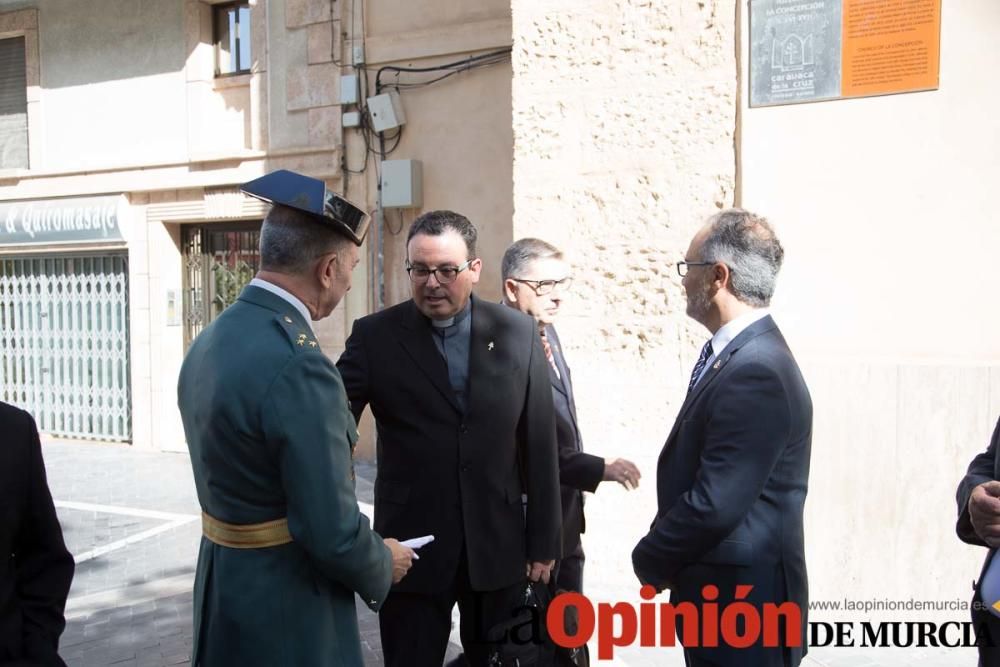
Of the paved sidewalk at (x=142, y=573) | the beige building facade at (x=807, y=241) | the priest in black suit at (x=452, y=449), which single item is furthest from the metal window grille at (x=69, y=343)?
the priest in black suit at (x=452, y=449)

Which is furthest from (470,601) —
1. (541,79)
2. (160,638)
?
(541,79)

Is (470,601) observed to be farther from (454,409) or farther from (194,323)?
(194,323)

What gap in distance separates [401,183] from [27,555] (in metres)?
6.94

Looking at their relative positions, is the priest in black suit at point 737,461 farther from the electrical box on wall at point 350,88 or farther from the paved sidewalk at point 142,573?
the electrical box on wall at point 350,88

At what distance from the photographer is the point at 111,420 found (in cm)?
1105

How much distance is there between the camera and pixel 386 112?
8.91 meters

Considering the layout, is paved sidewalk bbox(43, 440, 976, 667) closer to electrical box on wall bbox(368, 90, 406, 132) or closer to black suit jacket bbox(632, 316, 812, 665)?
black suit jacket bbox(632, 316, 812, 665)

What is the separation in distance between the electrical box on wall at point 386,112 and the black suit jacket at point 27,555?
713 cm

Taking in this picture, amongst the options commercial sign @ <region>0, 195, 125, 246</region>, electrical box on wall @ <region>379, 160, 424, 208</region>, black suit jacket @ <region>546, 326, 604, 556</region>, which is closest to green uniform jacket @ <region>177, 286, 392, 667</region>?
black suit jacket @ <region>546, 326, 604, 556</region>

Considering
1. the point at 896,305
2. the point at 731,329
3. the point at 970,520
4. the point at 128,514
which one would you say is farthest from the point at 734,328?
the point at 128,514

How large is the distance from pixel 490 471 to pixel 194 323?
27.9ft

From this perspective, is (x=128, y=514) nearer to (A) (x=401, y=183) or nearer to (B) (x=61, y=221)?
(A) (x=401, y=183)

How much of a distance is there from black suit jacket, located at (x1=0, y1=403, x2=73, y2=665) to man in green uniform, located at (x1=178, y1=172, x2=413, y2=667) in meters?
0.32

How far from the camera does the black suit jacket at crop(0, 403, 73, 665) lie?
203cm
